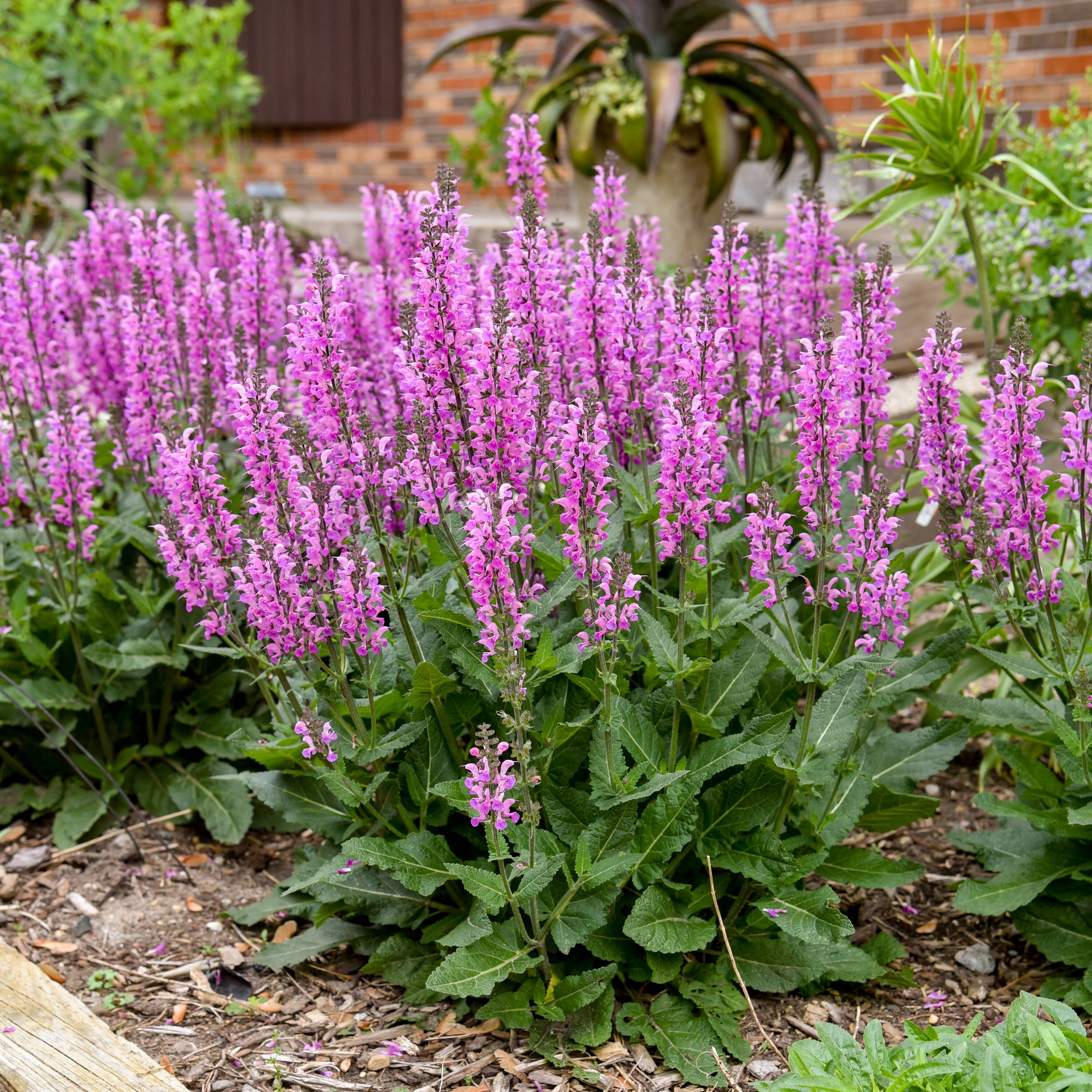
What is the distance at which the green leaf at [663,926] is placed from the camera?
2.42 m

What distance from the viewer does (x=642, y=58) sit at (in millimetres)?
5586

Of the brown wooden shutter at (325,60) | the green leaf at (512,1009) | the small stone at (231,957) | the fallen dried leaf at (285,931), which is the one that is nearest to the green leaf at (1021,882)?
the green leaf at (512,1009)

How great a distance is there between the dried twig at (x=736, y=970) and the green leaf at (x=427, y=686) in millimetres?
692

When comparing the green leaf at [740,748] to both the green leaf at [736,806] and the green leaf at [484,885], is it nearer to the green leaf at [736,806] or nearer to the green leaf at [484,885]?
the green leaf at [736,806]

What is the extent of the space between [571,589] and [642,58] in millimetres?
4013

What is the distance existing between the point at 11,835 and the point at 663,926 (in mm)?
2144

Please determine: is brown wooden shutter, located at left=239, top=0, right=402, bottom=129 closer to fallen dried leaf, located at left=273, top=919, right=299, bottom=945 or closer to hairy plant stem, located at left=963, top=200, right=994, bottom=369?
hairy plant stem, located at left=963, top=200, right=994, bottom=369

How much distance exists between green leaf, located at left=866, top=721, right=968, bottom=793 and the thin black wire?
187cm

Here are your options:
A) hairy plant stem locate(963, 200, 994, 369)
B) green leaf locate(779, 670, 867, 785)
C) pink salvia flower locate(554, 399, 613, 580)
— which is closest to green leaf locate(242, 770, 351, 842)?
pink salvia flower locate(554, 399, 613, 580)

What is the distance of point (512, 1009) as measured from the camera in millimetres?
2512

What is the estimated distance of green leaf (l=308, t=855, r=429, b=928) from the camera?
2.70 metres

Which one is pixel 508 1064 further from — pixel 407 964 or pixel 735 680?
pixel 735 680

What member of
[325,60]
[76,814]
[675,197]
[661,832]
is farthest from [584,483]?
[325,60]

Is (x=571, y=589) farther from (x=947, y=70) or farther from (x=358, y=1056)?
(x=947, y=70)
